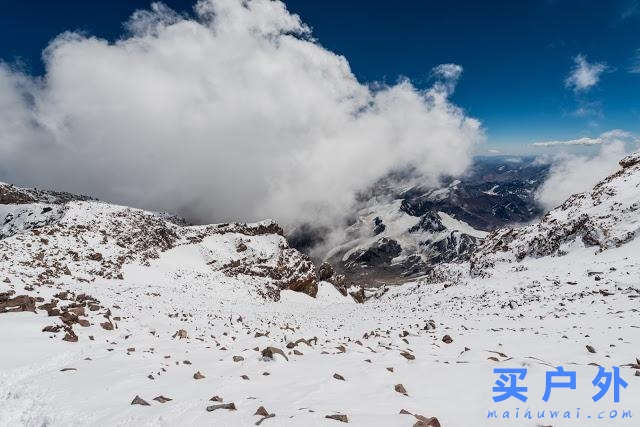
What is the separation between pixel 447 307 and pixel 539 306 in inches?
347

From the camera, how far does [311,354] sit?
1568cm

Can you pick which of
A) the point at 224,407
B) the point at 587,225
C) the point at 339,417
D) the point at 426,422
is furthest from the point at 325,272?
the point at 426,422

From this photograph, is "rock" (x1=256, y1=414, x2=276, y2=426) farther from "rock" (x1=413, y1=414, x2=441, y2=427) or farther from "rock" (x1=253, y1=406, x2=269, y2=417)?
"rock" (x1=413, y1=414, x2=441, y2=427)

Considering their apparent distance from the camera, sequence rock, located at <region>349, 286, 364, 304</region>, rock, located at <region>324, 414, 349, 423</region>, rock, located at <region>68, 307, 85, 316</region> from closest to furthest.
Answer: rock, located at <region>324, 414, 349, 423</region> < rock, located at <region>68, 307, 85, 316</region> < rock, located at <region>349, 286, 364, 304</region>

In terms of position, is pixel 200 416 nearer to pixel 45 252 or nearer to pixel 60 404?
pixel 60 404

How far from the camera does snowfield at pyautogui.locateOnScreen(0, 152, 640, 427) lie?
8.84m

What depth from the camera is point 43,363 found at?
14.0 meters

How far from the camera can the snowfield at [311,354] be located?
884 cm

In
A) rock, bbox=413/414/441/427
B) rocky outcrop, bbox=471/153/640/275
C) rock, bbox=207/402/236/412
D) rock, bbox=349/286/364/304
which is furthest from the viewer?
rock, bbox=349/286/364/304

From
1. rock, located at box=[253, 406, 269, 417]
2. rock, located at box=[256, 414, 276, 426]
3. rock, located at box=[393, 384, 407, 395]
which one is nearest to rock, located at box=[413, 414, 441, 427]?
rock, located at box=[393, 384, 407, 395]

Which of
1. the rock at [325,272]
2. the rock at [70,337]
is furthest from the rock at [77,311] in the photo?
the rock at [325,272]

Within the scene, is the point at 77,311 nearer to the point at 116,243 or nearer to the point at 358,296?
the point at 116,243

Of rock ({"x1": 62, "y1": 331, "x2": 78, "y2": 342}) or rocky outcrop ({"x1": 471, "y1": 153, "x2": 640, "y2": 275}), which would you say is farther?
rocky outcrop ({"x1": 471, "y1": 153, "x2": 640, "y2": 275})

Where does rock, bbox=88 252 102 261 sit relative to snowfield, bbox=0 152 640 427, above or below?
above
